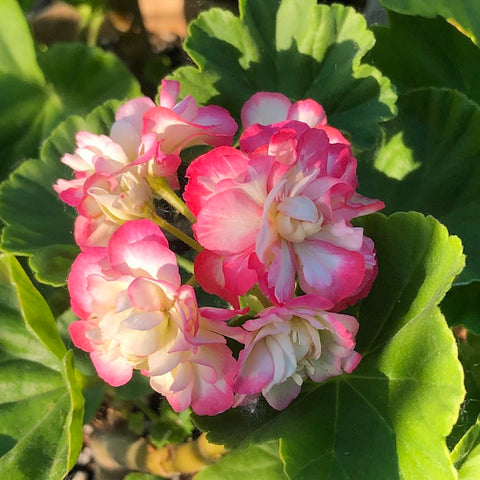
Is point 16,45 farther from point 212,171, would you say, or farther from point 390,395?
point 390,395

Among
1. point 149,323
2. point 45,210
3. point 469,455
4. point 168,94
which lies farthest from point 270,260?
point 45,210

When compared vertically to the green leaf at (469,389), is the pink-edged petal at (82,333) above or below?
above

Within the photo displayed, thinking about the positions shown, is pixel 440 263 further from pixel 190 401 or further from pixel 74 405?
pixel 74 405

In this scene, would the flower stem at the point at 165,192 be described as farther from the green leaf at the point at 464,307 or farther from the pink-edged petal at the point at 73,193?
the green leaf at the point at 464,307

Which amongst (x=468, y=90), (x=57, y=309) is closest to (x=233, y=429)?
(x=57, y=309)

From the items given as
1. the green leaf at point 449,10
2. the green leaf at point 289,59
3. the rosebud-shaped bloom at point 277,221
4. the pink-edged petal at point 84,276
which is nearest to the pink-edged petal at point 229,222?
the rosebud-shaped bloom at point 277,221

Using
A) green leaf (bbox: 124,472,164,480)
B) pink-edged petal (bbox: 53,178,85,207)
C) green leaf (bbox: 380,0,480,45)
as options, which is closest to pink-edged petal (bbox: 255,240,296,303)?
pink-edged petal (bbox: 53,178,85,207)
